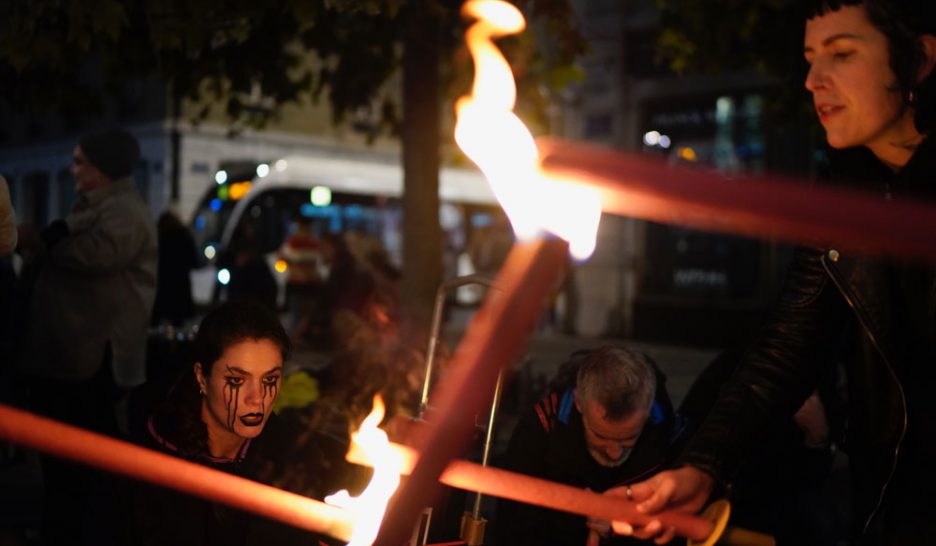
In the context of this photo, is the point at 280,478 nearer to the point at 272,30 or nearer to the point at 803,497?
the point at 803,497

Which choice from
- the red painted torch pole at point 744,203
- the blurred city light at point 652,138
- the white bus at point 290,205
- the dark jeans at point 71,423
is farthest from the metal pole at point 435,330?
the white bus at point 290,205

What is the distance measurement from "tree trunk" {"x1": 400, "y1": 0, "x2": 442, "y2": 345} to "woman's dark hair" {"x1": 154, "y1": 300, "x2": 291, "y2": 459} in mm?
4754

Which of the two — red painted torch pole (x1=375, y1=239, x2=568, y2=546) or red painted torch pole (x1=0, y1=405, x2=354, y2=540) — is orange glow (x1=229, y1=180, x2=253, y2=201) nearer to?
red painted torch pole (x1=0, y1=405, x2=354, y2=540)

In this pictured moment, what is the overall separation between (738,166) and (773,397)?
12891 millimetres

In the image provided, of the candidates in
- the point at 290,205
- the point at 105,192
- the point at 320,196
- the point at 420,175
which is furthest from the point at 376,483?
the point at 320,196

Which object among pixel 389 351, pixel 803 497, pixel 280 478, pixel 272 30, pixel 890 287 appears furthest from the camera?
pixel 272 30

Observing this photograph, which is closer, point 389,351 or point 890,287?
point 890,287

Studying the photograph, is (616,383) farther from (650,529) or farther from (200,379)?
(650,529)

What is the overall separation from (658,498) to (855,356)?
64 cm

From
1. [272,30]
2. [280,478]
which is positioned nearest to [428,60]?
[272,30]

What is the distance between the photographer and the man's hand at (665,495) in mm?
1768

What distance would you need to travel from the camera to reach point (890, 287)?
84.5 inches

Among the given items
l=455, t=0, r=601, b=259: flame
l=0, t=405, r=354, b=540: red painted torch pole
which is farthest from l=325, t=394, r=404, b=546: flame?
l=455, t=0, r=601, b=259: flame

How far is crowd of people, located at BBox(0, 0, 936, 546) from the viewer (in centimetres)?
211
